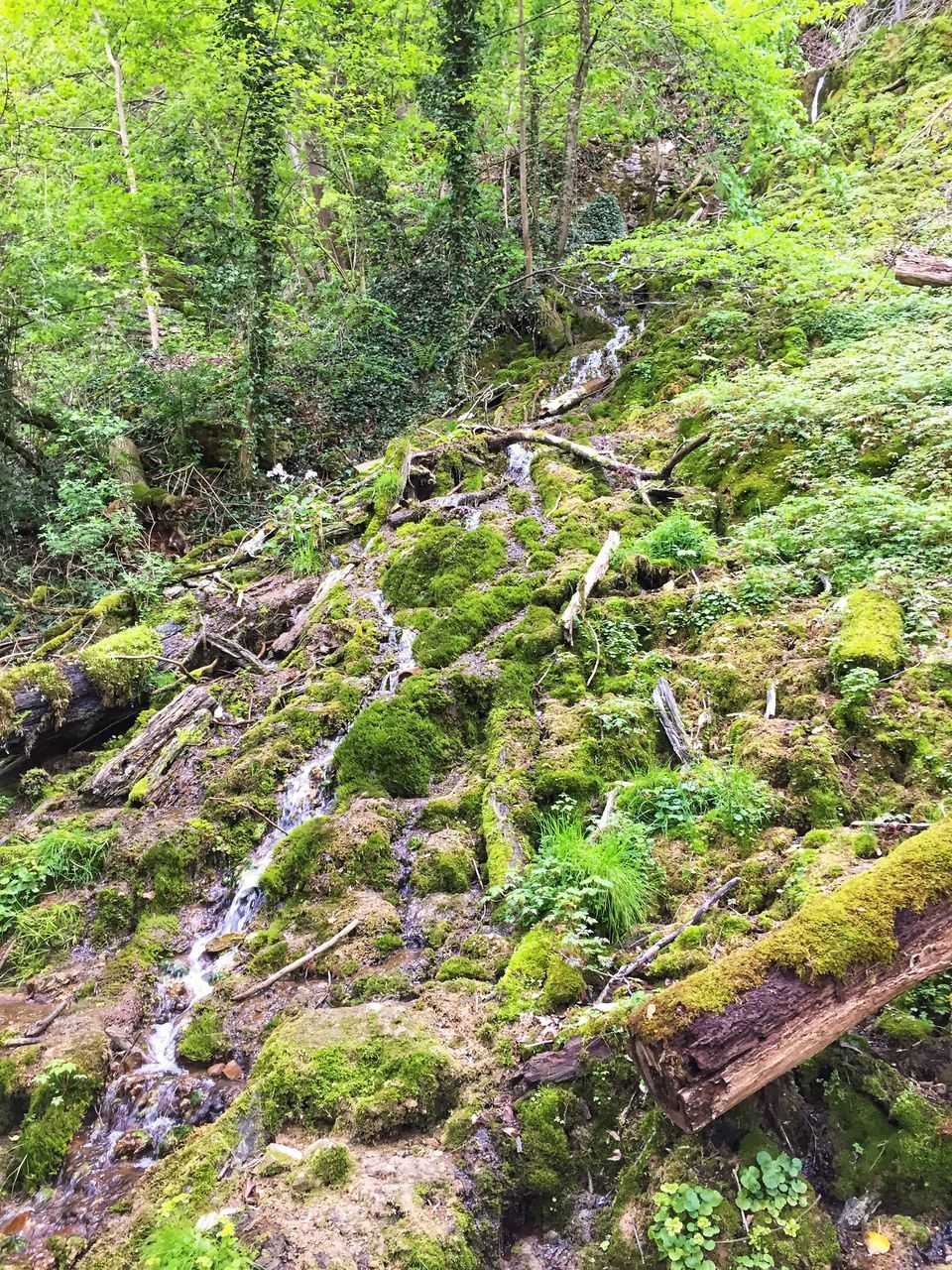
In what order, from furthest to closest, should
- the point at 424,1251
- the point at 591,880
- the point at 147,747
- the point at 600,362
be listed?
the point at 600,362, the point at 147,747, the point at 591,880, the point at 424,1251

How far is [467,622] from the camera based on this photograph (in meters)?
6.78

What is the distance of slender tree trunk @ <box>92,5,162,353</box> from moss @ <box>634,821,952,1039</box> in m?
12.3

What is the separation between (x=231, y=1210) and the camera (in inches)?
115

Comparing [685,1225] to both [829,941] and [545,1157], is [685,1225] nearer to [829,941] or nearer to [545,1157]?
[545,1157]

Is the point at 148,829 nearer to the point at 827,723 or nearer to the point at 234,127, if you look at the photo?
the point at 827,723

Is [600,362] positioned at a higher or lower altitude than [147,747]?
higher

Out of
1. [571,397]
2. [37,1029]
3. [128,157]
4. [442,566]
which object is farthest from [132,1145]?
[128,157]

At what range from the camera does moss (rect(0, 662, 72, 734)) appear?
6766mm

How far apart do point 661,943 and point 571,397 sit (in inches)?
410

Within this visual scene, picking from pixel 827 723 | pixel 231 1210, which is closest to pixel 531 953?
pixel 231 1210

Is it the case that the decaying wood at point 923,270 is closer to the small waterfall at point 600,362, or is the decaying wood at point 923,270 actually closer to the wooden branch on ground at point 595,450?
the wooden branch on ground at point 595,450

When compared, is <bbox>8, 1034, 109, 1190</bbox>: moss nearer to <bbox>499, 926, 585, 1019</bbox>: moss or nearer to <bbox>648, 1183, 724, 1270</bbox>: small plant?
<bbox>499, 926, 585, 1019</bbox>: moss

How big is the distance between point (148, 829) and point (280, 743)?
1295mm

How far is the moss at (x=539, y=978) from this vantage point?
11.3 feet
